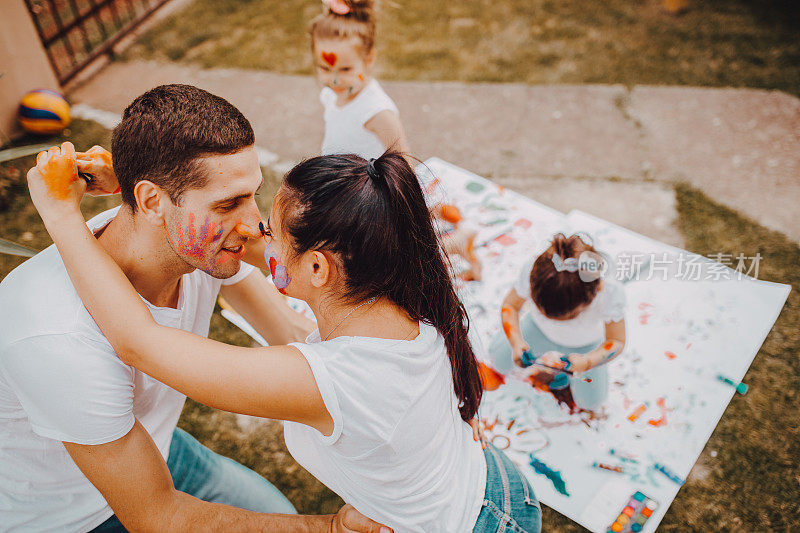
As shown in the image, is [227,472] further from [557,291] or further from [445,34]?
[445,34]

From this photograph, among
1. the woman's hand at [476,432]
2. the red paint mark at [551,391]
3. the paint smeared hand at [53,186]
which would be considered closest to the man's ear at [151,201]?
the paint smeared hand at [53,186]

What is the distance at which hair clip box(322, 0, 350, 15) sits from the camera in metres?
3.16

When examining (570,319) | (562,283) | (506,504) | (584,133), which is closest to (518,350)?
(570,319)

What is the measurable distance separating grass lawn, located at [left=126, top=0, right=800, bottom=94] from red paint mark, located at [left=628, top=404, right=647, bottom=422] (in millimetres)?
3212

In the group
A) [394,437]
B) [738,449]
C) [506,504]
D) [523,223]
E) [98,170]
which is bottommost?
[738,449]

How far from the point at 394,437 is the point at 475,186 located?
2.88 meters

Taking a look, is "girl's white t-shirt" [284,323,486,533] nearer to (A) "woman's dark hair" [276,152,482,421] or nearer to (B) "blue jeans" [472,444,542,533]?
(B) "blue jeans" [472,444,542,533]

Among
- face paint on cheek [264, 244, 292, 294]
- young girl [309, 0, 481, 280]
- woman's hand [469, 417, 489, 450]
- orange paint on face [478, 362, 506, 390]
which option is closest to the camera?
face paint on cheek [264, 244, 292, 294]

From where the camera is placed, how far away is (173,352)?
1.54 meters

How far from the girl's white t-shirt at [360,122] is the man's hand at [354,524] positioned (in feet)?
6.68

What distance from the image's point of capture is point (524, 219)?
398 cm

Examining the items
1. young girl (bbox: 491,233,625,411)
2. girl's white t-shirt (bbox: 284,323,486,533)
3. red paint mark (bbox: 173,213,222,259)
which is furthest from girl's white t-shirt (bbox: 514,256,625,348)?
red paint mark (bbox: 173,213,222,259)

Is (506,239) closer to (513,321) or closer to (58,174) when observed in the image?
(513,321)

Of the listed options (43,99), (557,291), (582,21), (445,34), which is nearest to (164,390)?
(557,291)
